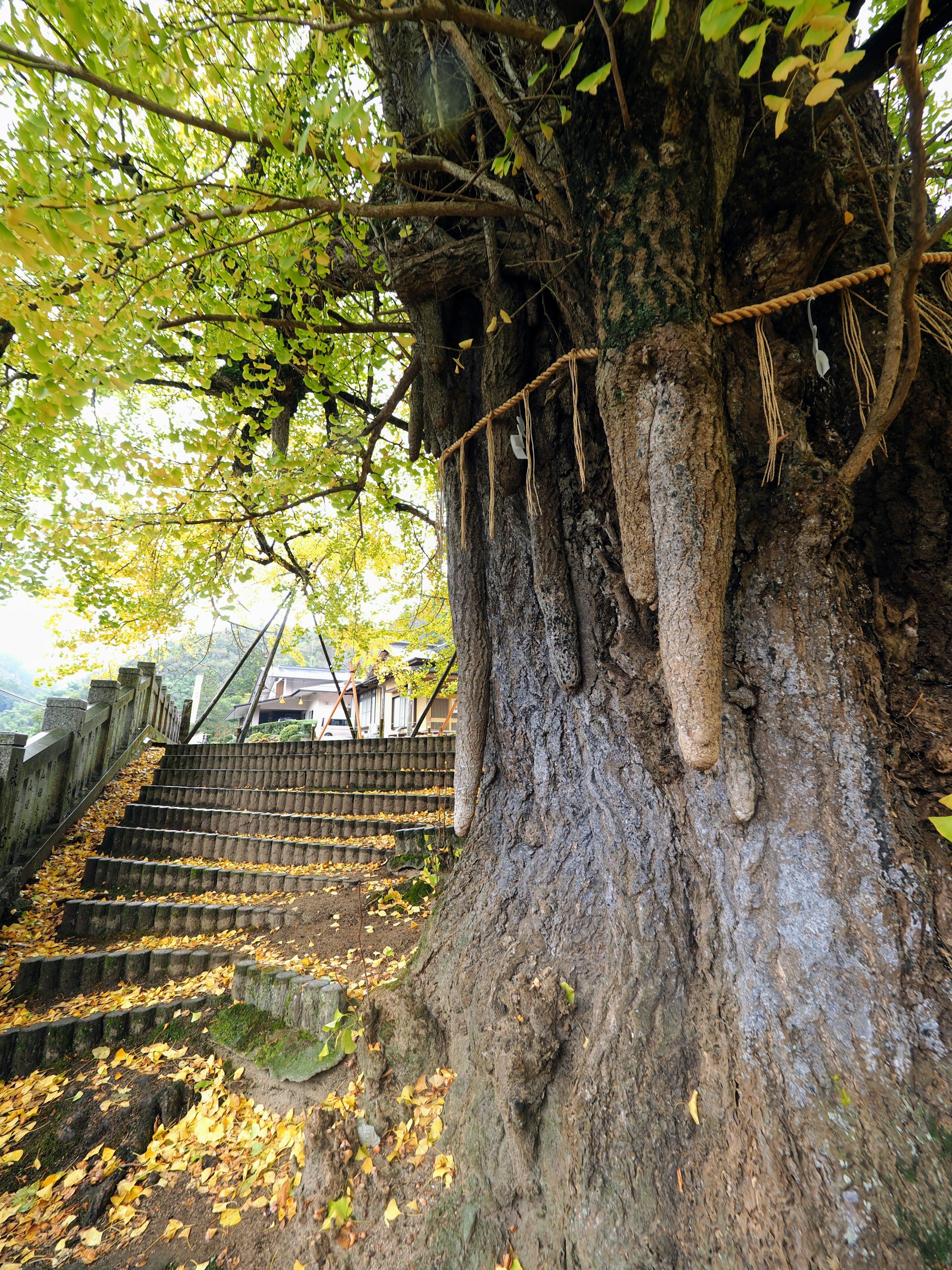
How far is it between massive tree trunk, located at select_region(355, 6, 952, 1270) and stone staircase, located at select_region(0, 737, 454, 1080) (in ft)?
4.46

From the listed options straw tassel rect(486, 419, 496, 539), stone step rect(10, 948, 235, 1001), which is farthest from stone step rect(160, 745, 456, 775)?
straw tassel rect(486, 419, 496, 539)

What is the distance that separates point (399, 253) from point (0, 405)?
5.26m

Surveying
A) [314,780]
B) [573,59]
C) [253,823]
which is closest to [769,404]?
[573,59]

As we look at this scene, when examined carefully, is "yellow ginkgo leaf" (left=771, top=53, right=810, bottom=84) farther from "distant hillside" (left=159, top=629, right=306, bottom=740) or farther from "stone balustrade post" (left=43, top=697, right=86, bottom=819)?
"distant hillside" (left=159, top=629, right=306, bottom=740)

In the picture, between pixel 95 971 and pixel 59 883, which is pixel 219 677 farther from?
pixel 95 971

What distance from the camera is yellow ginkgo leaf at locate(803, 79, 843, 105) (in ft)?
4.15

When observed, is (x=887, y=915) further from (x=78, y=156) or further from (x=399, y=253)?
(x=78, y=156)

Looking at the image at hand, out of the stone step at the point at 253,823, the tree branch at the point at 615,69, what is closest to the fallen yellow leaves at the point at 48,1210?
the stone step at the point at 253,823

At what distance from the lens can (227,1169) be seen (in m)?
2.52

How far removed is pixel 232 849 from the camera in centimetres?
554

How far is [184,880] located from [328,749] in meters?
3.89

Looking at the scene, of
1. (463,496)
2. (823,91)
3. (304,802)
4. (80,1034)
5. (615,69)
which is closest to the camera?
(823,91)

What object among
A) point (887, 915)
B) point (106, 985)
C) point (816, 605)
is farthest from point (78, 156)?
point (106, 985)

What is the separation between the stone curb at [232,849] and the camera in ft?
16.8
